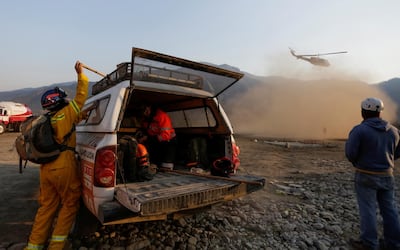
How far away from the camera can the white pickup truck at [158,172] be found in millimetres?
2617

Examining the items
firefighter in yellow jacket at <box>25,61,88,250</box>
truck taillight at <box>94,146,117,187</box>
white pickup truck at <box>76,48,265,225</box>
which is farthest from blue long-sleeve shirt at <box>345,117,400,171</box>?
firefighter in yellow jacket at <box>25,61,88,250</box>

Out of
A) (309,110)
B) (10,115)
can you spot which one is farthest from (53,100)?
(309,110)

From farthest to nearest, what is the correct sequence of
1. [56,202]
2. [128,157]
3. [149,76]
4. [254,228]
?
[254,228] → [149,76] → [128,157] → [56,202]

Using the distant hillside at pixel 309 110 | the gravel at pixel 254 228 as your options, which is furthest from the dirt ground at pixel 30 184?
the distant hillside at pixel 309 110

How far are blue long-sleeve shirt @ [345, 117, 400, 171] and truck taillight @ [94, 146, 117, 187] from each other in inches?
122

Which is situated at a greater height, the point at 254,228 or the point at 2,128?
the point at 2,128

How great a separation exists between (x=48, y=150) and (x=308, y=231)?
3.84m

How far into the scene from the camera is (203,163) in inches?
188

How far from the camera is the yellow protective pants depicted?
2969mm

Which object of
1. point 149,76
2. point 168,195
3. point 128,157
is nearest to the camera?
point 168,195

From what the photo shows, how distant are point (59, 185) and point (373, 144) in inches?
158

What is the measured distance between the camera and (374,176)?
127 inches

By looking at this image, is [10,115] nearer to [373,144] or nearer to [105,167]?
[105,167]

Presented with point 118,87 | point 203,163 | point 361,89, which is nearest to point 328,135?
point 361,89
